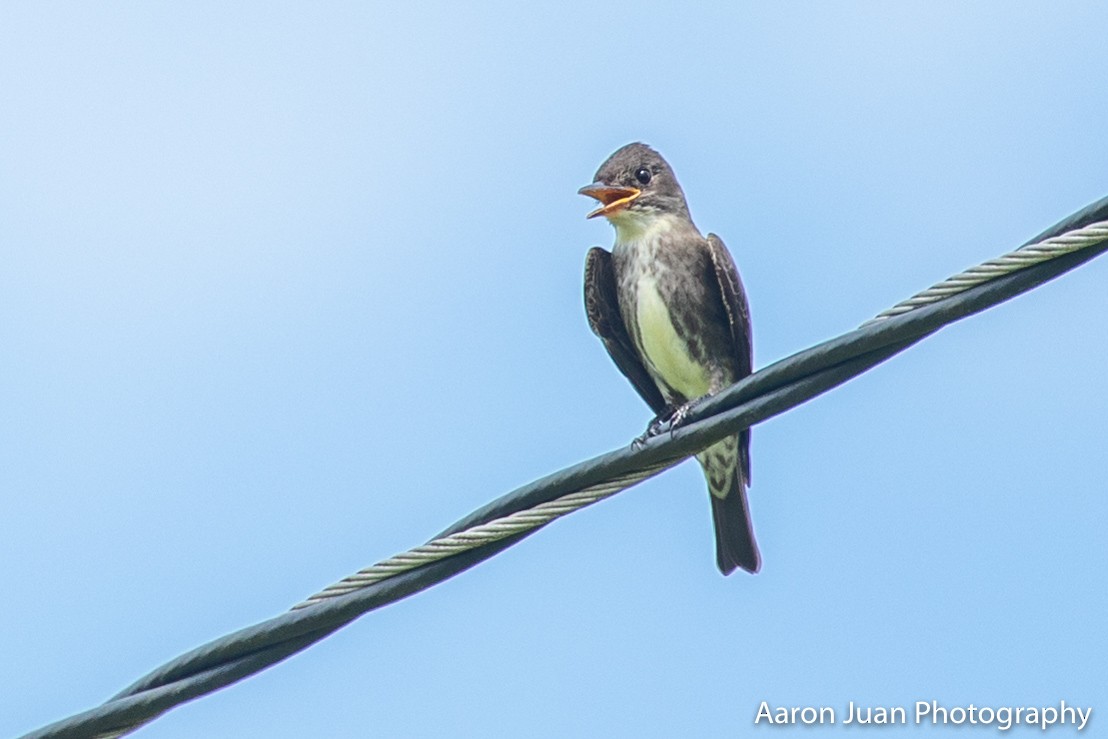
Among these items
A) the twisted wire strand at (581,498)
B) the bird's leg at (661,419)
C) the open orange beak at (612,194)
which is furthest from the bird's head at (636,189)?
the twisted wire strand at (581,498)

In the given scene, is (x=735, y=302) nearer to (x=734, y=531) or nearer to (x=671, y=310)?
(x=671, y=310)

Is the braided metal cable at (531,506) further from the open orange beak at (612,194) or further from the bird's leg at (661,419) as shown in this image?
the open orange beak at (612,194)

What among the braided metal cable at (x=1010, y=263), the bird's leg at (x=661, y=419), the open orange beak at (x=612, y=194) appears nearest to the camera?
the braided metal cable at (x=1010, y=263)

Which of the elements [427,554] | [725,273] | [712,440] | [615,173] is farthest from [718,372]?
[427,554]

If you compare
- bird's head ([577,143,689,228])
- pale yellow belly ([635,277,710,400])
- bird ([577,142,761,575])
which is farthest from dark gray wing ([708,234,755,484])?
bird's head ([577,143,689,228])

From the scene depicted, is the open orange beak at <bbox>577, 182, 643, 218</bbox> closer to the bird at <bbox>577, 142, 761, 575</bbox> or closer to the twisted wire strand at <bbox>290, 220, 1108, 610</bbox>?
the bird at <bbox>577, 142, 761, 575</bbox>

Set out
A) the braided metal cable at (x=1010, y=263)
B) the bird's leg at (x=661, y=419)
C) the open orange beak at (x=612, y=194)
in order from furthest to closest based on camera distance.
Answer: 1. the open orange beak at (x=612, y=194)
2. the bird's leg at (x=661, y=419)
3. the braided metal cable at (x=1010, y=263)

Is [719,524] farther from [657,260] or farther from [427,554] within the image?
[427,554]
